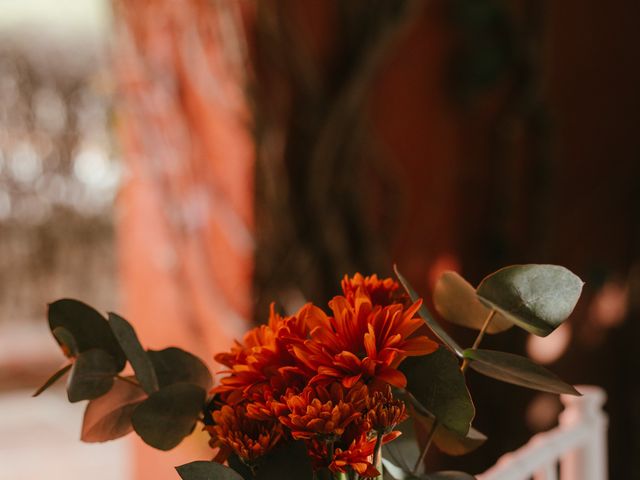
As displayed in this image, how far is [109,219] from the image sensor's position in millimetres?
5039

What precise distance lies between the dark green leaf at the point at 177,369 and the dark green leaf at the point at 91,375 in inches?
1.6

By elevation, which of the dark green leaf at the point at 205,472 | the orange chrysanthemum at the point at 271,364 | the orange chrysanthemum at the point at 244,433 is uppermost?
the orange chrysanthemum at the point at 271,364

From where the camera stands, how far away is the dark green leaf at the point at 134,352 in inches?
22.1

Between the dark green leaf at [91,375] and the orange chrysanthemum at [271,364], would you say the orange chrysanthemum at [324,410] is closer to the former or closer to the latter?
the orange chrysanthemum at [271,364]

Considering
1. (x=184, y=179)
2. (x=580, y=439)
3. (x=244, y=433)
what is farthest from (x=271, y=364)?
(x=184, y=179)

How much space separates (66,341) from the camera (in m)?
0.58

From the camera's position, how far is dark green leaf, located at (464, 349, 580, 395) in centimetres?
53

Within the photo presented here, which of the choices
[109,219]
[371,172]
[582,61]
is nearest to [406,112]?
[371,172]

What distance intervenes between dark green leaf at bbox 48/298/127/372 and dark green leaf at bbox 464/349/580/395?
10.3 inches

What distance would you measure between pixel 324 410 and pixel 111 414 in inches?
7.9

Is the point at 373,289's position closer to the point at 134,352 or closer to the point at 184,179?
the point at 134,352

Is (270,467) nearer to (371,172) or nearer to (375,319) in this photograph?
(375,319)

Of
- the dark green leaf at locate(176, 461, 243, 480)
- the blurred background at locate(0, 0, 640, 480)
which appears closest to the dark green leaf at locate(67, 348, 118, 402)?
the dark green leaf at locate(176, 461, 243, 480)

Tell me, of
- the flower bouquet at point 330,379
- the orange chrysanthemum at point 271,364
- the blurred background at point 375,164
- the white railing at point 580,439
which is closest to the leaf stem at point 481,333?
the flower bouquet at point 330,379
